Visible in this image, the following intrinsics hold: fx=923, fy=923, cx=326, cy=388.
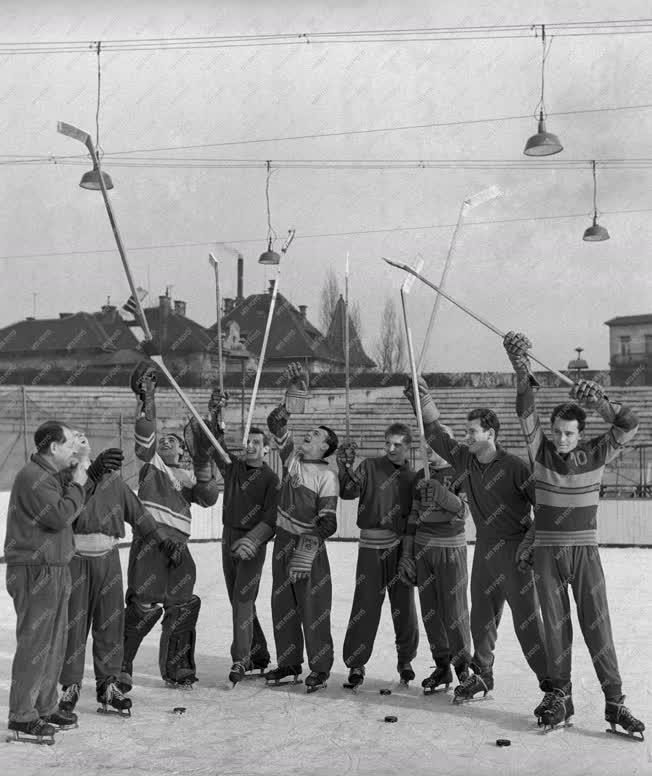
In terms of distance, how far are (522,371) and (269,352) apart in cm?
3857

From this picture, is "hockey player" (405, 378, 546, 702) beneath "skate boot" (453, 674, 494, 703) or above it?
above

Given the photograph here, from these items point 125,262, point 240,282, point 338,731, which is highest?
point 240,282

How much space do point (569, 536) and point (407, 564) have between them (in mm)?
1248

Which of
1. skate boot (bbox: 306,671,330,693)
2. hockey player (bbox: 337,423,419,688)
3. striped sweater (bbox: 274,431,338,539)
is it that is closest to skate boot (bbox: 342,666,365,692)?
hockey player (bbox: 337,423,419,688)

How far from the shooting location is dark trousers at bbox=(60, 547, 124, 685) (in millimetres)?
5156

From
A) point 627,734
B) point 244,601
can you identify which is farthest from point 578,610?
point 244,601

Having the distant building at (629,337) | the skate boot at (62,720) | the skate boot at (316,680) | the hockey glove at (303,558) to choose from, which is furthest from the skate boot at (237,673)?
the distant building at (629,337)

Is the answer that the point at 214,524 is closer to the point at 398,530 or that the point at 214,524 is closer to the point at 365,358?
the point at 398,530

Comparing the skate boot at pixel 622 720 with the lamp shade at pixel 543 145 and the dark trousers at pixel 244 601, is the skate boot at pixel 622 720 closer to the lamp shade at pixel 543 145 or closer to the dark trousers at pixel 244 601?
the dark trousers at pixel 244 601

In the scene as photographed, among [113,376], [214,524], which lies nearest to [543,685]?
[214,524]

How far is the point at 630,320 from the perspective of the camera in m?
57.9

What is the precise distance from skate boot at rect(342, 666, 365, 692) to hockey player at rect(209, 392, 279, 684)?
68 cm

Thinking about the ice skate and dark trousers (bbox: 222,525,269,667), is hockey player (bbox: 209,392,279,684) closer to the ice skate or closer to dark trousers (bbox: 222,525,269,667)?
dark trousers (bbox: 222,525,269,667)

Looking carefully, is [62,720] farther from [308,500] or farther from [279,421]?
[279,421]
